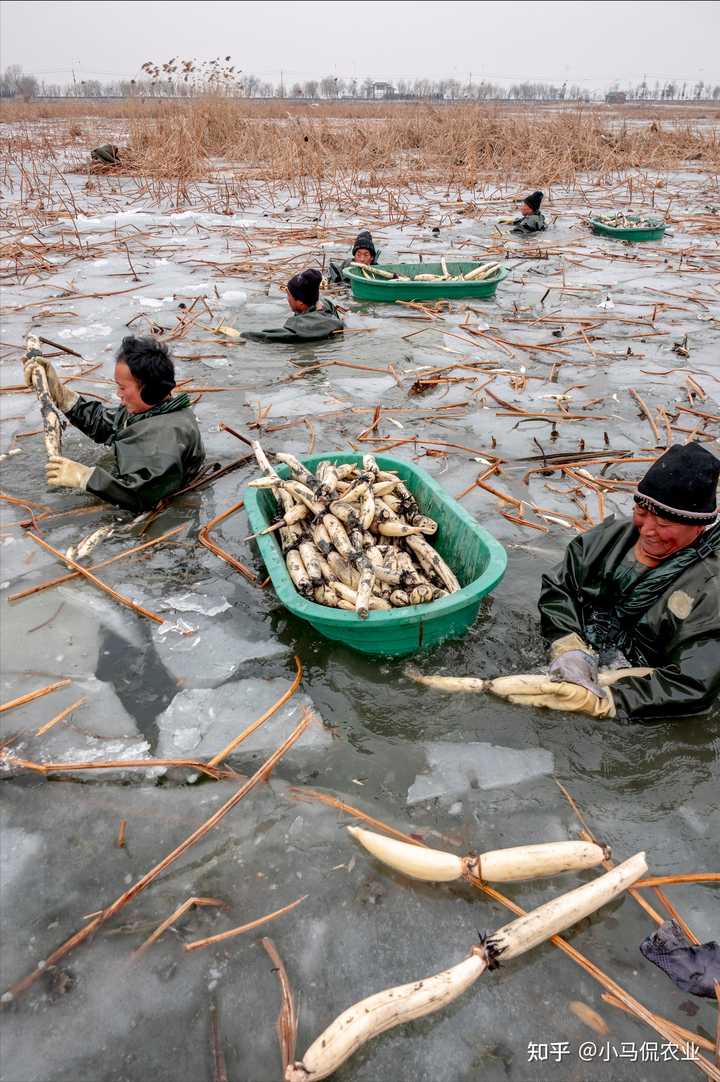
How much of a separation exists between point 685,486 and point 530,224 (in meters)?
10.8

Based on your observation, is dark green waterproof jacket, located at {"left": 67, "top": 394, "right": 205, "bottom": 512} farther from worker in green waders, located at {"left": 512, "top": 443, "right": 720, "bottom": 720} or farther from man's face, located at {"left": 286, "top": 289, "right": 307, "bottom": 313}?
man's face, located at {"left": 286, "top": 289, "right": 307, "bottom": 313}

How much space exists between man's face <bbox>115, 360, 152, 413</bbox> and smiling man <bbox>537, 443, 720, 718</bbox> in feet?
8.38

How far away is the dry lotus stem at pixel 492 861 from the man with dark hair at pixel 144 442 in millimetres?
2501

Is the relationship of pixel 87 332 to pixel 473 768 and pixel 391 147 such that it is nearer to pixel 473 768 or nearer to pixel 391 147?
pixel 473 768

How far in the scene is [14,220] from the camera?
11.8m

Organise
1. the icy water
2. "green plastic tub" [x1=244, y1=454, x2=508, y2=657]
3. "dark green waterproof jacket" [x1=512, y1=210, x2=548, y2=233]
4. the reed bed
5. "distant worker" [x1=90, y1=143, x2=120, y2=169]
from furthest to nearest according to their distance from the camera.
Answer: "distant worker" [x1=90, y1=143, x2=120, y2=169] < the reed bed < "dark green waterproof jacket" [x1=512, y1=210, x2=548, y2=233] < "green plastic tub" [x1=244, y1=454, x2=508, y2=657] < the icy water

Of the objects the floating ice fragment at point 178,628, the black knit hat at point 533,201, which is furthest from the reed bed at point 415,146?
the floating ice fragment at point 178,628

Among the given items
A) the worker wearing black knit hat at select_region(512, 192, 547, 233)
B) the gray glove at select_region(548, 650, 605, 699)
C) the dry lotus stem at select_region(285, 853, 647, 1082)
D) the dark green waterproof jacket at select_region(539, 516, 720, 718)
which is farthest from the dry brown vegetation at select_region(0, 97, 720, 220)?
the dry lotus stem at select_region(285, 853, 647, 1082)

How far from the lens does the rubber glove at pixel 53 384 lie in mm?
3896

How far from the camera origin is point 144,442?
374 cm

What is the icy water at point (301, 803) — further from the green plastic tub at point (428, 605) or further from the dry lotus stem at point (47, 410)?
the dry lotus stem at point (47, 410)

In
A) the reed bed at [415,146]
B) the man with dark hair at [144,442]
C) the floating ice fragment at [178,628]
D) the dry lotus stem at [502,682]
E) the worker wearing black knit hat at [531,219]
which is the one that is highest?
the reed bed at [415,146]

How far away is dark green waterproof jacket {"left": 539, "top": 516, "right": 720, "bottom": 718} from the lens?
2320 mm

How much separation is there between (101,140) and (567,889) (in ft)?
81.9
